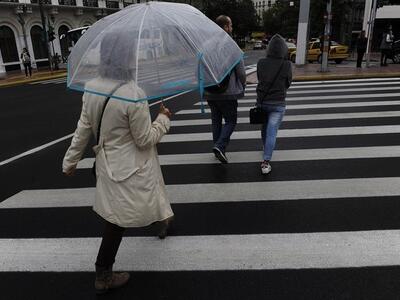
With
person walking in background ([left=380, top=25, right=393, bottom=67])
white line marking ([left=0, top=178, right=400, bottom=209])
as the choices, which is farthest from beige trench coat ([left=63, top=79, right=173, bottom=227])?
person walking in background ([left=380, top=25, right=393, bottom=67])

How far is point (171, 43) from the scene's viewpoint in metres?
2.69

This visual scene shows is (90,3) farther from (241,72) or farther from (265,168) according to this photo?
(265,168)

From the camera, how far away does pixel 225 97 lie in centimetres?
496

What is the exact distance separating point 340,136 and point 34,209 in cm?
501

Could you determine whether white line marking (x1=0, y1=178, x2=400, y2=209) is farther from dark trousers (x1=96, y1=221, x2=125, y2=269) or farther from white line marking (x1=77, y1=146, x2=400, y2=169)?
dark trousers (x1=96, y1=221, x2=125, y2=269)

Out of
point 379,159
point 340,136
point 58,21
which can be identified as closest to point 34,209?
point 379,159

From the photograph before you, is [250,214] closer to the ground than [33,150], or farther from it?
farther from it

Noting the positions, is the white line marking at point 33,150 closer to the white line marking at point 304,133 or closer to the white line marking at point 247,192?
the white line marking at point 247,192

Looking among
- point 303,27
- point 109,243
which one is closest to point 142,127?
point 109,243

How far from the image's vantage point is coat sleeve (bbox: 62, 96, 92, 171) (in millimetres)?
2656

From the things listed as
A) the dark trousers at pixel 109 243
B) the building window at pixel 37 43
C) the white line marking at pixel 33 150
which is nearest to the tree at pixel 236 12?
the building window at pixel 37 43

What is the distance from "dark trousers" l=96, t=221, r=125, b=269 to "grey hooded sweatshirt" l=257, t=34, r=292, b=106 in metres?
2.86

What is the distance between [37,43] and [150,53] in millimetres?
35279

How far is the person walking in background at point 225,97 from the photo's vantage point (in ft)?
15.9
